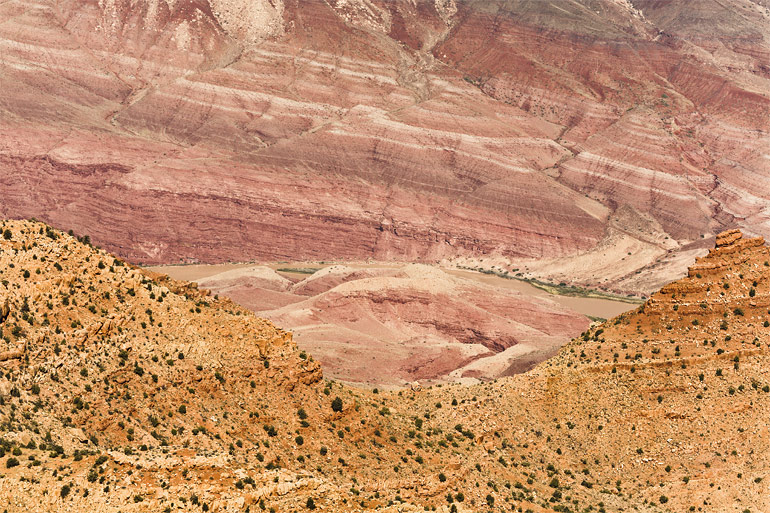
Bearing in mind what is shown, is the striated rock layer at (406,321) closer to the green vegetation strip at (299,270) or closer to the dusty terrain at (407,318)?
the dusty terrain at (407,318)

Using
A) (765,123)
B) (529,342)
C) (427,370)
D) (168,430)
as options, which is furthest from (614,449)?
(765,123)

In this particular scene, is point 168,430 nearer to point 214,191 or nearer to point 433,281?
point 433,281

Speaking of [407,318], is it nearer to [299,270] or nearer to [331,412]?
[299,270]

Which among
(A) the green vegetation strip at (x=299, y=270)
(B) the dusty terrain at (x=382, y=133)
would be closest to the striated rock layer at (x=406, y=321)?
(A) the green vegetation strip at (x=299, y=270)

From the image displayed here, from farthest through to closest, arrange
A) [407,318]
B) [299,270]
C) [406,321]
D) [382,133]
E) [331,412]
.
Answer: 1. [382,133]
2. [299,270]
3. [407,318]
4. [406,321]
5. [331,412]

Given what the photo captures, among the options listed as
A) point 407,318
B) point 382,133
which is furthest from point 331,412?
point 382,133
